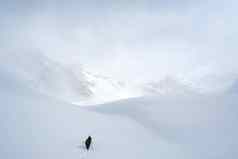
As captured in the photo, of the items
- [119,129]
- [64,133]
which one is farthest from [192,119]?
[64,133]

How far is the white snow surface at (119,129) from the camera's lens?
549 inches

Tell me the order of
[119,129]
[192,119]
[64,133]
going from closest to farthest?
[64,133] < [119,129] < [192,119]

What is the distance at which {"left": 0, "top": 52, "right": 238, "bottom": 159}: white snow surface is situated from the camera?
45.8ft

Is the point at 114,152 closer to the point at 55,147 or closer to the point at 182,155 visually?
the point at 55,147

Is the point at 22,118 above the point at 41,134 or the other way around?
above

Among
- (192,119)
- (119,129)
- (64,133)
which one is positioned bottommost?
(64,133)

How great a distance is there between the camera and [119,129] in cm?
1912

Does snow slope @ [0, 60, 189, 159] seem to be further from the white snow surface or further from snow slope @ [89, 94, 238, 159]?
snow slope @ [89, 94, 238, 159]

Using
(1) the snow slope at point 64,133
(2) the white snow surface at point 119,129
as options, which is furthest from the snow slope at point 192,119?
(1) the snow slope at point 64,133

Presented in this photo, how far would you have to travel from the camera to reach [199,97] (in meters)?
28.1

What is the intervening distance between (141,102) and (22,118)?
15017mm

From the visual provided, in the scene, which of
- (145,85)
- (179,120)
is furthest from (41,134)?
(145,85)

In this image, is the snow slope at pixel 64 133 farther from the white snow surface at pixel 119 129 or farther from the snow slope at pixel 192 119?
the snow slope at pixel 192 119

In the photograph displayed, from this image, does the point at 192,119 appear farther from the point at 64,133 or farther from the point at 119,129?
the point at 64,133
